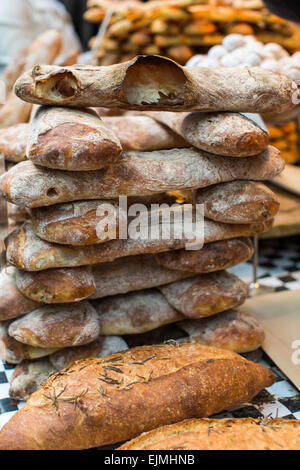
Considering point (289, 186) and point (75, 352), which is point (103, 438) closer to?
point (75, 352)

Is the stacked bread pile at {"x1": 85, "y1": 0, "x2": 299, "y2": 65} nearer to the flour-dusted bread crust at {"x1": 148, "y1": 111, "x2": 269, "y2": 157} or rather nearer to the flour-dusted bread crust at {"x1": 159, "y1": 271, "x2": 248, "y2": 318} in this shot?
the flour-dusted bread crust at {"x1": 148, "y1": 111, "x2": 269, "y2": 157}

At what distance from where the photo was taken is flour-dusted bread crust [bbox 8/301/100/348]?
1665 millimetres

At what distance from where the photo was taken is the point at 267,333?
210 centimetres

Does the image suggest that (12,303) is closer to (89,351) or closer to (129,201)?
(89,351)

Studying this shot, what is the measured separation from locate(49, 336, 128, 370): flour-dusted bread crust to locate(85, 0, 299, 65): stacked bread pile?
7.06ft

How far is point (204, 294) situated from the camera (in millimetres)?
1838

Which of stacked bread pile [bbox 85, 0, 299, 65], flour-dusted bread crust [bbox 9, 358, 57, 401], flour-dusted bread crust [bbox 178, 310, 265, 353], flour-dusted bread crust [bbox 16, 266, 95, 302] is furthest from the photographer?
stacked bread pile [bbox 85, 0, 299, 65]

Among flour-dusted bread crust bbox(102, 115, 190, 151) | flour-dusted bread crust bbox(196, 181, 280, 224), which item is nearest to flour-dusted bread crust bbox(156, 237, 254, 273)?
flour-dusted bread crust bbox(196, 181, 280, 224)

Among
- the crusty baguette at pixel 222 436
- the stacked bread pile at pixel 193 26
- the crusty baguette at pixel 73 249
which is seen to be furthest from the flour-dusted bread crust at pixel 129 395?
the stacked bread pile at pixel 193 26

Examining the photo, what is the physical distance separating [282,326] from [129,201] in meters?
0.90

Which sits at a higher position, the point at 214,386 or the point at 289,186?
the point at 289,186
